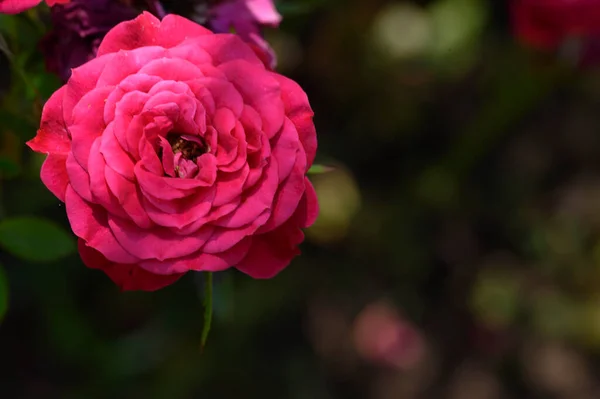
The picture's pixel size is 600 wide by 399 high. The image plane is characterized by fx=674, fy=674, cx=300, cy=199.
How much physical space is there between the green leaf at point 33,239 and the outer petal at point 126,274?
Answer: 168mm

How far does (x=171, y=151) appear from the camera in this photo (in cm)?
52

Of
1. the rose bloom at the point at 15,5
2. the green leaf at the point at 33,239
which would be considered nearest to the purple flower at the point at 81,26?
the rose bloom at the point at 15,5

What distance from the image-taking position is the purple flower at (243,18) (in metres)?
0.64

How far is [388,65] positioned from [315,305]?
0.62 metres

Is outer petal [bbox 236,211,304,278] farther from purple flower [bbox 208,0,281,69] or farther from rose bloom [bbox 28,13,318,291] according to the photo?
purple flower [bbox 208,0,281,69]

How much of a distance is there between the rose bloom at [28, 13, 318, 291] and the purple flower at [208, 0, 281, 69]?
100 mm

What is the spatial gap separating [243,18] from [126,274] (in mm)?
270

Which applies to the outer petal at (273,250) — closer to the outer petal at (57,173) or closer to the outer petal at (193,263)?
the outer petal at (193,263)

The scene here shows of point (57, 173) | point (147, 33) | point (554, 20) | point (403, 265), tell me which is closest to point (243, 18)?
point (147, 33)

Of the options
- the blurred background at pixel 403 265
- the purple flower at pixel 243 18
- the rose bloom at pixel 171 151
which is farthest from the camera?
the blurred background at pixel 403 265

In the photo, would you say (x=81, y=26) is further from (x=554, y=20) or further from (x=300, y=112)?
(x=554, y=20)

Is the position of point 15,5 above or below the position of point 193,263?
above

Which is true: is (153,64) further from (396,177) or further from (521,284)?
(521,284)

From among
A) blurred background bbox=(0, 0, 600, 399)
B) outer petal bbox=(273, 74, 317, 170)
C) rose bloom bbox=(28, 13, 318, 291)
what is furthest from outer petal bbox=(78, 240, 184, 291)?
blurred background bbox=(0, 0, 600, 399)
